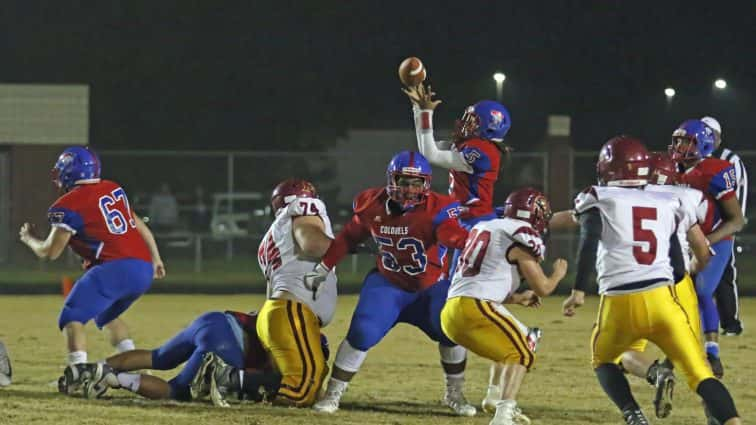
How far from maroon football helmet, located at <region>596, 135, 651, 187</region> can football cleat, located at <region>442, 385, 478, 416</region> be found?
6.14ft

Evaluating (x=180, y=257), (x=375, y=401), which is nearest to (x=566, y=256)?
(x=180, y=257)

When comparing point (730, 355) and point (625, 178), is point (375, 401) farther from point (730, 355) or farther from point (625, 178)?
point (730, 355)

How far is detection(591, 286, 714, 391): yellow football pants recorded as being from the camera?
6.82 m

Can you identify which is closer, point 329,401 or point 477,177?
point 329,401

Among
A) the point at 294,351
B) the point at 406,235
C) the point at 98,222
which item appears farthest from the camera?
the point at 98,222

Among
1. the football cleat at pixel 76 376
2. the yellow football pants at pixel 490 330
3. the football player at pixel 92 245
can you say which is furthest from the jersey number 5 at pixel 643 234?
the football player at pixel 92 245

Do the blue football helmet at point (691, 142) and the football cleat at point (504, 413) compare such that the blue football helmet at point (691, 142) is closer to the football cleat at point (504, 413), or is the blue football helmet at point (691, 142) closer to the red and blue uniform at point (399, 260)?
the red and blue uniform at point (399, 260)

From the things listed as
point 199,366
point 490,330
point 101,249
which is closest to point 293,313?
point 199,366

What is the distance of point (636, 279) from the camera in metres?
6.93

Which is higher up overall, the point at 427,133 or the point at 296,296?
the point at 427,133

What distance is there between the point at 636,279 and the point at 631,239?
21cm

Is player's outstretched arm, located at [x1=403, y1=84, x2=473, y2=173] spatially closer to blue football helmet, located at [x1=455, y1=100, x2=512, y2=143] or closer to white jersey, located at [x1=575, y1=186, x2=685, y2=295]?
blue football helmet, located at [x1=455, y1=100, x2=512, y2=143]

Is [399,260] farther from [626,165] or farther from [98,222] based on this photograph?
[98,222]

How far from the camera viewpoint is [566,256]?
2334cm
